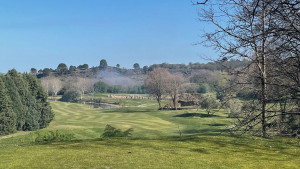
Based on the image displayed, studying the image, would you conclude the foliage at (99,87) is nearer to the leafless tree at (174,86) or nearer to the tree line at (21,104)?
the leafless tree at (174,86)

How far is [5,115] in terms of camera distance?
36.6 meters

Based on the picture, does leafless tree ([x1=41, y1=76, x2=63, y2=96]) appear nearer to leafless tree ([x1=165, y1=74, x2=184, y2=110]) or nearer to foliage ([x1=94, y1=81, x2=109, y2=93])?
foliage ([x1=94, y1=81, x2=109, y2=93])

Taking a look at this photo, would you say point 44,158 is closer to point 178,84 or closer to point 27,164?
point 27,164

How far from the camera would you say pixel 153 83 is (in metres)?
74.9

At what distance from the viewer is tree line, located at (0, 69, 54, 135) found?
36312 millimetres

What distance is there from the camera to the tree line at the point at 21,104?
36.3 meters

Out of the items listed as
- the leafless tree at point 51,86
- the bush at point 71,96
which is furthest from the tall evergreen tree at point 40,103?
the leafless tree at point 51,86

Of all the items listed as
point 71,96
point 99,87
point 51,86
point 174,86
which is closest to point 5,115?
point 174,86

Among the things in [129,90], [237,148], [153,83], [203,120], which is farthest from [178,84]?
[129,90]

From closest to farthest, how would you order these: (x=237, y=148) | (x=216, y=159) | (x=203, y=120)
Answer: (x=216, y=159) < (x=237, y=148) < (x=203, y=120)

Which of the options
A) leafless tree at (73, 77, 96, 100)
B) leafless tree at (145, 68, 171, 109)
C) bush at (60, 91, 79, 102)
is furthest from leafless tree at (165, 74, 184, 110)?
leafless tree at (73, 77, 96, 100)

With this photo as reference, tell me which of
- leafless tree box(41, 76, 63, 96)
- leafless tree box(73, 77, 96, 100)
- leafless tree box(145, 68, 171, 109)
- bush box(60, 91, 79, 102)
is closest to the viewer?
leafless tree box(145, 68, 171, 109)

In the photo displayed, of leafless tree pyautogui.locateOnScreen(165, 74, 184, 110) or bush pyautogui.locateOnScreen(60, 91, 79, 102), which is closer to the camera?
leafless tree pyautogui.locateOnScreen(165, 74, 184, 110)

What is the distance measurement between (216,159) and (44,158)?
4.94m
